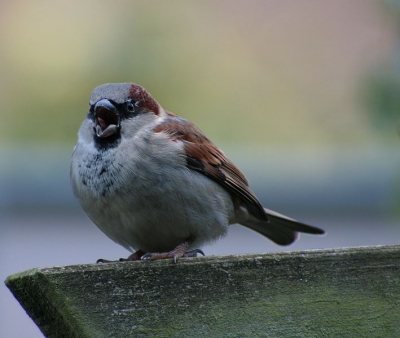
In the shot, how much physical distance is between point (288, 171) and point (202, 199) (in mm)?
2860

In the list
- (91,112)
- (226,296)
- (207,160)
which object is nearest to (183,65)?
(207,160)

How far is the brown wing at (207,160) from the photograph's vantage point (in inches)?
116

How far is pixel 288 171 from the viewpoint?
5625 millimetres

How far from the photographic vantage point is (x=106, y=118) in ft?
9.20

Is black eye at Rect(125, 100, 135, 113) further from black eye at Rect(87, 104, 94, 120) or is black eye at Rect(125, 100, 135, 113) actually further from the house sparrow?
black eye at Rect(87, 104, 94, 120)

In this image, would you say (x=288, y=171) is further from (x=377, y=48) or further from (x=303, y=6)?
(x=377, y=48)

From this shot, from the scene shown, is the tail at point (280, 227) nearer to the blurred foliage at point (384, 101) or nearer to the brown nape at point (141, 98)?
the brown nape at point (141, 98)

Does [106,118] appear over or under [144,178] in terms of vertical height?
over

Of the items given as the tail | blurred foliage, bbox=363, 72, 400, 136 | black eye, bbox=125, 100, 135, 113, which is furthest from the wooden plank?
the tail

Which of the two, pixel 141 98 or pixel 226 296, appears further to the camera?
pixel 141 98

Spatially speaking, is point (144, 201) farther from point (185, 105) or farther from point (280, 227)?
point (185, 105)

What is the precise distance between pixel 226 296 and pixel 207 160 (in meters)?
1.47

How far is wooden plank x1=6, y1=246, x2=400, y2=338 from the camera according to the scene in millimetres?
1499

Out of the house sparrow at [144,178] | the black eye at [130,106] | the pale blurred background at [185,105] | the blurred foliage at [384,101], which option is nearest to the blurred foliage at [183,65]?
the pale blurred background at [185,105]
